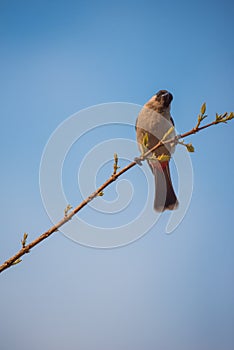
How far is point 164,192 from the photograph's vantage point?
412cm

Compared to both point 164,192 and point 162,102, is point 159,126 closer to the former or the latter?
point 162,102

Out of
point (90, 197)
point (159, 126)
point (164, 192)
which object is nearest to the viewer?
point (90, 197)

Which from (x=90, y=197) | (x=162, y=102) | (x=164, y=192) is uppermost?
(x=162, y=102)

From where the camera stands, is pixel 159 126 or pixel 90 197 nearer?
pixel 90 197

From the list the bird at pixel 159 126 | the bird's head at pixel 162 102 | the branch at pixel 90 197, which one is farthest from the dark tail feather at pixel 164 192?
the branch at pixel 90 197

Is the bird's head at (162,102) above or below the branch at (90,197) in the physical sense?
above

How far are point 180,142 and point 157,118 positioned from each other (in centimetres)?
275

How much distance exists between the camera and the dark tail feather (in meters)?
3.57

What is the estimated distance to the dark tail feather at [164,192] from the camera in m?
3.57

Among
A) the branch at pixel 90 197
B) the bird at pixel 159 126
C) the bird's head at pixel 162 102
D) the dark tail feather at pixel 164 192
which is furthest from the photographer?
the bird's head at pixel 162 102

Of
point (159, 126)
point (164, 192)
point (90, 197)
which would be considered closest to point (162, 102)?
point (159, 126)

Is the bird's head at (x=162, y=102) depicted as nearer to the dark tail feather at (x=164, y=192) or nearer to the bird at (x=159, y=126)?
the bird at (x=159, y=126)

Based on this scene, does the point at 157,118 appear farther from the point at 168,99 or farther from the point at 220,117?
the point at 220,117

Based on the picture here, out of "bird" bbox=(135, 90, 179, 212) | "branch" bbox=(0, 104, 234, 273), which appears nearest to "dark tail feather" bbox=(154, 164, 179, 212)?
"bird" bbox=(135, 90, 179, 212)
